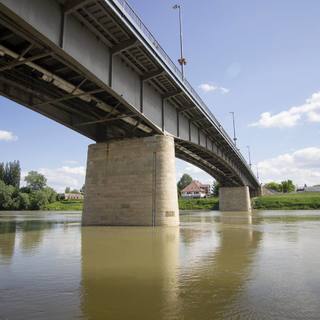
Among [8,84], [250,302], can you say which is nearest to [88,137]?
[8,84]

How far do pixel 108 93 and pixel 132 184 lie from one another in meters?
8.35

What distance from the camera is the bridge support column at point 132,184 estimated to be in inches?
1038

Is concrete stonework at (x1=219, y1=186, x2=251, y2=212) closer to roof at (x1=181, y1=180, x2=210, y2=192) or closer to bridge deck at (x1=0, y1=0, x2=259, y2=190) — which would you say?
bridge deck at (x1=0, y1=0, x2=259, y2=190)

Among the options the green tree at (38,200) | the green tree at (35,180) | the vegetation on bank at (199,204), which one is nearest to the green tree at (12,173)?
the green tree at (35,180)

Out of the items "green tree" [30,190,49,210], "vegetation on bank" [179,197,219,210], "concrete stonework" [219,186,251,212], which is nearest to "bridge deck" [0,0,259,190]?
"concrete stonework" [219,186,251,212]

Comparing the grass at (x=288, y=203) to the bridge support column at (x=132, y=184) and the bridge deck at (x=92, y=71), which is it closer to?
the bridge deck at (x=92, y=71)

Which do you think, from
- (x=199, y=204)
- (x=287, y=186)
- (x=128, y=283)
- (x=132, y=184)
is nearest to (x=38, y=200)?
(x=199, y=204)

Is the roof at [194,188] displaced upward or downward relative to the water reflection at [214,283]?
upward

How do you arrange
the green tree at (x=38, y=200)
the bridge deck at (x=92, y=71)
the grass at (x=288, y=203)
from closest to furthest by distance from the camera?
the bridge deck at (x=92, y=71), the grass at (x=288, y=203), the green tree at (x=38, y=200)

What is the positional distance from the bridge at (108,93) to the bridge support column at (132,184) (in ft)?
0.28

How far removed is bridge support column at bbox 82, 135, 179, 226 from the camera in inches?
1038

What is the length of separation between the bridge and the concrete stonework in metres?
47.9

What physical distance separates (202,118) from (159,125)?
30.8ft

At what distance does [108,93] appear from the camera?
23172mm
